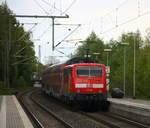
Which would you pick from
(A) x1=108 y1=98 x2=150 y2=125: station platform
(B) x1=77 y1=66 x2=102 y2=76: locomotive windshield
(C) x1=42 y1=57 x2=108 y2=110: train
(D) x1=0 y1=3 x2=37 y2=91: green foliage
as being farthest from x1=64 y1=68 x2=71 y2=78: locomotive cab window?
(D) x1=0 y1=3 x2=37 y2=91: green foliage

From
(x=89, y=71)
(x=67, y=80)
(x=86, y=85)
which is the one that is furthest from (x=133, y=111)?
(x=67, y=80)

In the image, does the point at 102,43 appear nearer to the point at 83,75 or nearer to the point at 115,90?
the point at 115,90

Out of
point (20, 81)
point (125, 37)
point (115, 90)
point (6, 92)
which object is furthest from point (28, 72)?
point (115, 90)

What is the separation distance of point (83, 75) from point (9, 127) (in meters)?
10.2

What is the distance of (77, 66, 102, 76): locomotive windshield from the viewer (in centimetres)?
2605

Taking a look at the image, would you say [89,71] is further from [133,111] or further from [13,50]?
[13,50]

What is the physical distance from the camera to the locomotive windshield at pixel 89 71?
26.0 metres

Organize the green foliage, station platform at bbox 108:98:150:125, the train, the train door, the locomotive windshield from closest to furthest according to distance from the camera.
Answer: station platform at bbox 108:98:150:125 < the train < the locomotive windshield < the train door < the green foliage

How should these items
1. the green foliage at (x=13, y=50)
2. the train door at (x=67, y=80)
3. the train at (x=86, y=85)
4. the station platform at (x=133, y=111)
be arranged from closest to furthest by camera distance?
the station platform at (x=133, y=111) < the train at (x=86, y=85) < the train door at (x=67, y=80) < the green foliage at (x=13, y=50)

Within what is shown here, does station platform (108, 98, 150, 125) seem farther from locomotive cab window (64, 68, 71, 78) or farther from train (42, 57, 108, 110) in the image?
locomotive cab window (64, 68, 71, 78)

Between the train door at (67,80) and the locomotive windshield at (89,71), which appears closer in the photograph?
the locomotive windshield at (89,71)

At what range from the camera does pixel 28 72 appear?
3216 inches

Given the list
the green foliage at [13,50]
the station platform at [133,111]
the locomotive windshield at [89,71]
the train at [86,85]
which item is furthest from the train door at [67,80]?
the green foliage at [13,50]

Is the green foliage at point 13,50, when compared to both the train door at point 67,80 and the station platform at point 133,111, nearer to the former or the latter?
the train door at point 67,80
